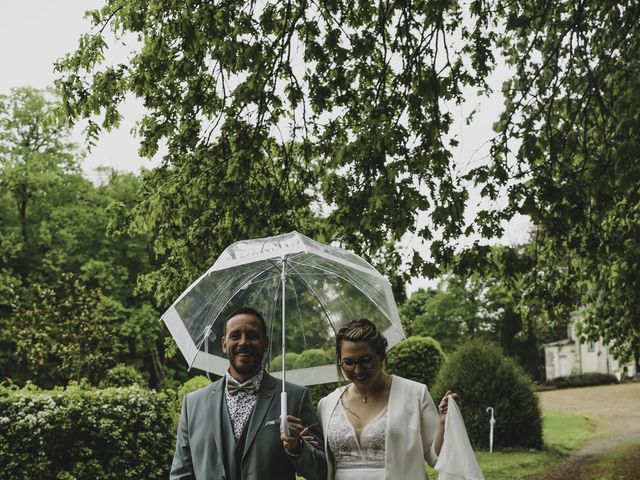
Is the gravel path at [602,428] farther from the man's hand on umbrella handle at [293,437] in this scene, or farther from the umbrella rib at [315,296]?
the man's hand on umbrella handle at [293,437]

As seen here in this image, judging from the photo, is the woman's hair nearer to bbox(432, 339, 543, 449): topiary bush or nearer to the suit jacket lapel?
the suit jacket lapel

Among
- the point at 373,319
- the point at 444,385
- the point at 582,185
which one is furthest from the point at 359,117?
the point at 444,385

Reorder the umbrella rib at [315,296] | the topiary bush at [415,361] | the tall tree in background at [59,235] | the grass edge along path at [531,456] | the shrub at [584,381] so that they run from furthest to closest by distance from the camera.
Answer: the shrub at [584,381]
the tall tree in background at [59,235]
the topiary bush at [415,361]
the grass edge along path at [531,456]
the umbrella rib at [315,296]

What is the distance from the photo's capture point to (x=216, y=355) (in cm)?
450

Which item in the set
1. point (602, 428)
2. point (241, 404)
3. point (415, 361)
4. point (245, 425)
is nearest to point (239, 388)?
point (241, 404)

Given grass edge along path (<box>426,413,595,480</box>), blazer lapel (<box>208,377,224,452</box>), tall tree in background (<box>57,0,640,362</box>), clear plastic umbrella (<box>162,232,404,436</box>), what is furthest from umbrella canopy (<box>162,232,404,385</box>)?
grass edge along path (<box>426,413,595,480</box>)

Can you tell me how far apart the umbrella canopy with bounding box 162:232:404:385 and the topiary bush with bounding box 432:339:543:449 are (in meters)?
13.9

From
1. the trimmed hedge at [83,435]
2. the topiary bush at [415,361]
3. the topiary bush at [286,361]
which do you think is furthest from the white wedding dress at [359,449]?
the topiary bush at [415,361]

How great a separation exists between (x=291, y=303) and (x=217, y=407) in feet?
2.83

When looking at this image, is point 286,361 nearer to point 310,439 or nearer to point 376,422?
point 310,439

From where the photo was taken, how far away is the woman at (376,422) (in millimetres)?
3828

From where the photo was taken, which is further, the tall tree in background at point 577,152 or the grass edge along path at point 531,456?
the grass edge along path at point 531,456

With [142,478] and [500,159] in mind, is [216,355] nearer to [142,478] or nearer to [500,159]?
[500,159]

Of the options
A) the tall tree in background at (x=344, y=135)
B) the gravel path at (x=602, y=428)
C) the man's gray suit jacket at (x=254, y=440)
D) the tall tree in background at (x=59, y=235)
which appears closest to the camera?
the man's gray suit jacket at (x=254, y=440)
